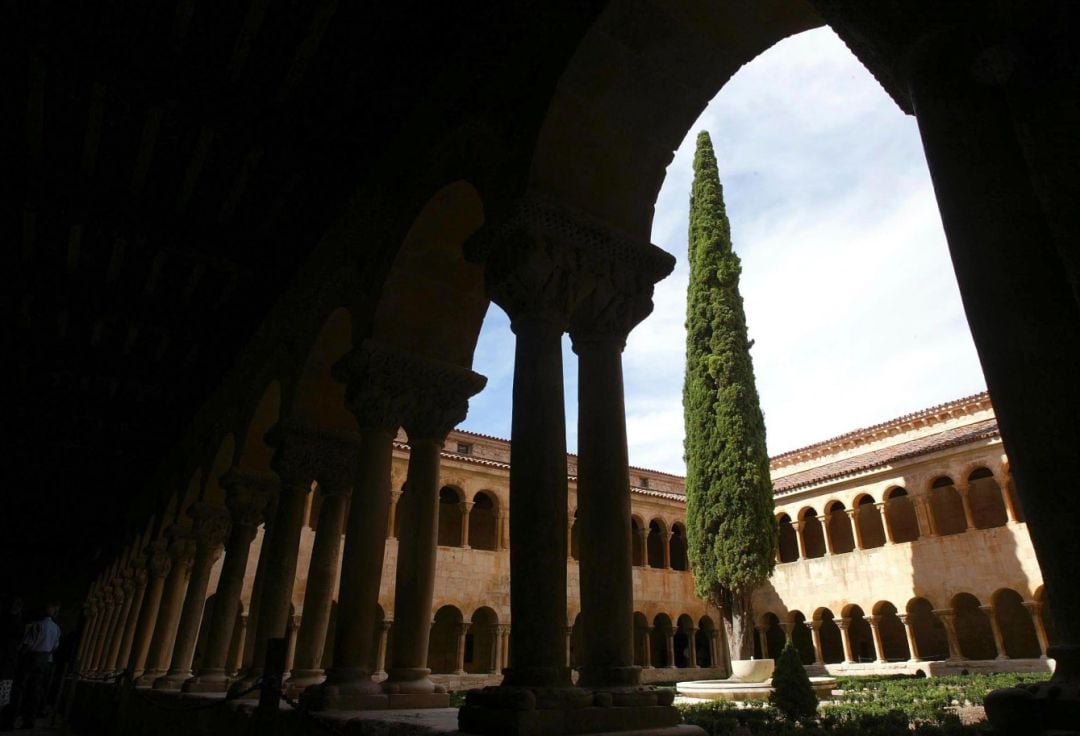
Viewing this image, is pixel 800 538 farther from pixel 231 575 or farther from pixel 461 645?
pixel 231 575

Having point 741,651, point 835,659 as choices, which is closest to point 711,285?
point 741,651

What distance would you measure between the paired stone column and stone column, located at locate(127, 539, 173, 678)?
218 inches

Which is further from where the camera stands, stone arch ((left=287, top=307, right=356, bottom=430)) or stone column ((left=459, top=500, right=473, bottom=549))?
stone column ((left=459, top=500, right=473, bottom=549))

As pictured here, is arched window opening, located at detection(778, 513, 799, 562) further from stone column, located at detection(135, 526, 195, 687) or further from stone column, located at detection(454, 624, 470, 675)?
stone column, located at detection(135, 526, 195, 687)

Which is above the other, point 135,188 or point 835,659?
point 135,188

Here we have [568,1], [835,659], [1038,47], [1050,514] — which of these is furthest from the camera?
[835,659]

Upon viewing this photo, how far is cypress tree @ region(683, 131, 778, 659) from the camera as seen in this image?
1786 cm

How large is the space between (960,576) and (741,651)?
816cm

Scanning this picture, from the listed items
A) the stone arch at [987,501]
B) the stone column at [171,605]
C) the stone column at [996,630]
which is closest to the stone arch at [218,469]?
the stone column at [171,605]

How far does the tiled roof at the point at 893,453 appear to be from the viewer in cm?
2031

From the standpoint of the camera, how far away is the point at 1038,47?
2.01m

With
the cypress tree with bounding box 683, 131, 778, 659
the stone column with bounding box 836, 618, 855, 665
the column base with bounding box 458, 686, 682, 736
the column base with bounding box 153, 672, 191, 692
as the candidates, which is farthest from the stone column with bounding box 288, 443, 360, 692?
the stone column with bounding box 836, 618, 855, 665

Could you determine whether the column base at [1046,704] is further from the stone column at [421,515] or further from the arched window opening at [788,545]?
the arched window opening at [788,545]

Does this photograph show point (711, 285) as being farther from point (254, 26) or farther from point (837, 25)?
Answer: point (837, 25)
